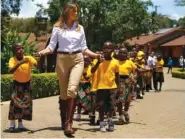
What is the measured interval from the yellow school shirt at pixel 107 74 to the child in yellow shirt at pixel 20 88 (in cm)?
115

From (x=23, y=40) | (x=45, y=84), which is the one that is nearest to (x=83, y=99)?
(x=45, y=84)

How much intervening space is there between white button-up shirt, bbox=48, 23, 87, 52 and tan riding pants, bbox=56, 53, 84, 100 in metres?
0.11

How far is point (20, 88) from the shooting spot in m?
7.52

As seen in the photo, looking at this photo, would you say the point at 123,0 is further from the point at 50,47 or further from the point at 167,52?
the point at 50,47

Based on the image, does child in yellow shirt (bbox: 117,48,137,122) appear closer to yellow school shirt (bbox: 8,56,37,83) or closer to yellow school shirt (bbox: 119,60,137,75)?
yellow school shirt (bbox: 119,60,137,75)

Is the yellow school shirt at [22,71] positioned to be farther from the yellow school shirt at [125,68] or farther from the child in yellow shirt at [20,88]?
the yellow school shirt at [125,68]

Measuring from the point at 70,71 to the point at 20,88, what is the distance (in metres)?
1.18

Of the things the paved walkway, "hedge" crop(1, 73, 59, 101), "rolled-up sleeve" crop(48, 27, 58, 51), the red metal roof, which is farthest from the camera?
the red metal roof

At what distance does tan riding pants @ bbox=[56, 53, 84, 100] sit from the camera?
666 cm

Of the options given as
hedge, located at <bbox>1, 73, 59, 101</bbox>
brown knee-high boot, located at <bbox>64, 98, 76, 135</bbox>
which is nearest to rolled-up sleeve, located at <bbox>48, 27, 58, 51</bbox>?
brown knee-high boot, located at <bbox>64, 98, 76, 135</bbox>

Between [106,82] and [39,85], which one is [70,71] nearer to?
[106,82]

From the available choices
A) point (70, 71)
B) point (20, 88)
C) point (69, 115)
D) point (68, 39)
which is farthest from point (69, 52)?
point (20, 88)

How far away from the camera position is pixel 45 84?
54.9 ft

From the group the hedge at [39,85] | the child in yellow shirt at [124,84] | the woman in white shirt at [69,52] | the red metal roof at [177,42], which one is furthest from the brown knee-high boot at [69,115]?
the red metal roof at [177,42]
